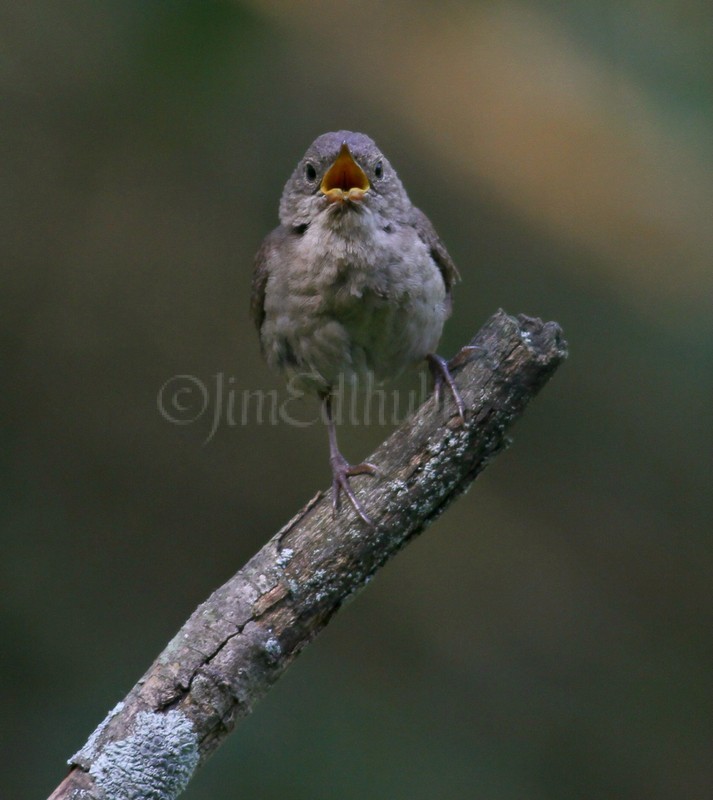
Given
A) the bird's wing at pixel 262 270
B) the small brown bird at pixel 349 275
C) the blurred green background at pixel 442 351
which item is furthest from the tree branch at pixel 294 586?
the blurred green background at pixel 442 351

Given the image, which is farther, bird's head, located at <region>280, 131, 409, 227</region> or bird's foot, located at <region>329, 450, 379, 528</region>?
bird's head, located at <region>280, 131, 409, 227</region>

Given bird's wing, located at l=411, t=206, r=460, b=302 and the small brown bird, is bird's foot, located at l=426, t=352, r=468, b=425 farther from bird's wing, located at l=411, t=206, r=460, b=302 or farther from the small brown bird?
bird's wing, located at l=411, t=206, r=460, b=302

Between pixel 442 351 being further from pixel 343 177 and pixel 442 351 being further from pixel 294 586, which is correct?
pixel 294 586

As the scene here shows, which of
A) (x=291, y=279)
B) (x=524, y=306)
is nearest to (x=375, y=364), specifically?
(x=291, y=279)

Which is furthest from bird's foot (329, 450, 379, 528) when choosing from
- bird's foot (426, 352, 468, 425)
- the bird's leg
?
bird's foot (426, 352, 468, 425)

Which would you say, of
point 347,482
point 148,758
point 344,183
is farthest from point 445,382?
point 148,758

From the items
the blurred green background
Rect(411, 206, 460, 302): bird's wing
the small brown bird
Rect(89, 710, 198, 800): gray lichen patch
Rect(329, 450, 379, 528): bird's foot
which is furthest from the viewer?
the blurred green background

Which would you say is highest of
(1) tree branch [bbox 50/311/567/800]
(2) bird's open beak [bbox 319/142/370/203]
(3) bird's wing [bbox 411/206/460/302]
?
(3) bird's wing [bbox 411/206/460/302]
